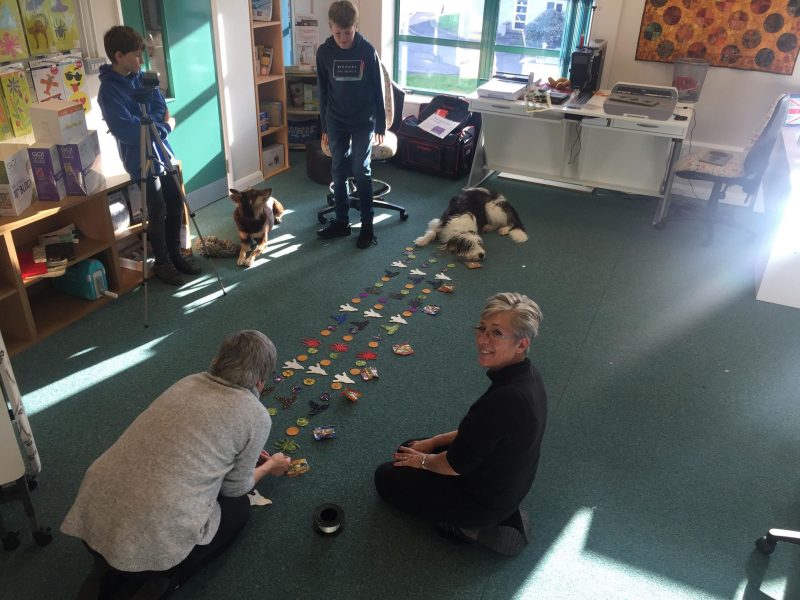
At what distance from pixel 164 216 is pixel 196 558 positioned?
225 cm

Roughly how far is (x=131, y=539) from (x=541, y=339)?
227 centimetres

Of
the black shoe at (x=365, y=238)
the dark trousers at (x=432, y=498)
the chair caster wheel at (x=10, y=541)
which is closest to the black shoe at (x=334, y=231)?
the black shoe at (x=365, y=238)

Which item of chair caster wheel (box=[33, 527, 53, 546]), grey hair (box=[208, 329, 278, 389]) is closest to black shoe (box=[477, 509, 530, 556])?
grey hair (box=[208, 329, 278, 389])

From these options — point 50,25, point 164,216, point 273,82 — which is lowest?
point 164,216

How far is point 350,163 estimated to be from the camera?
4.27 m

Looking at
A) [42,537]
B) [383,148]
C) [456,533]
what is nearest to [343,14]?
[383,148]

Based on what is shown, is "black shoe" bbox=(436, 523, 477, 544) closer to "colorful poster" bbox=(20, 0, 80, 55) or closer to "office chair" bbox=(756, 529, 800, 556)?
"office chair" bbox=(756, 529, 800, 556)

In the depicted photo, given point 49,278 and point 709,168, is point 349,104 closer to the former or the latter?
point 49,278

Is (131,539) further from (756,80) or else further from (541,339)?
(756,80)

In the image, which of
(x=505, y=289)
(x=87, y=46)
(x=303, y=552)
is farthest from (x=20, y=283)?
(x=505, y=289)

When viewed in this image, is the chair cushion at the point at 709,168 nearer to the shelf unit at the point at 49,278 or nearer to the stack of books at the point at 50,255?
the shelf unit at the point at 49,278

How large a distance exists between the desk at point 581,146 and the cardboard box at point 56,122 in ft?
9.52

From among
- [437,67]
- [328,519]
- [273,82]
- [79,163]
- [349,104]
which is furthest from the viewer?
[437,67]

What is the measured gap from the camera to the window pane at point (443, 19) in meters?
5.83
